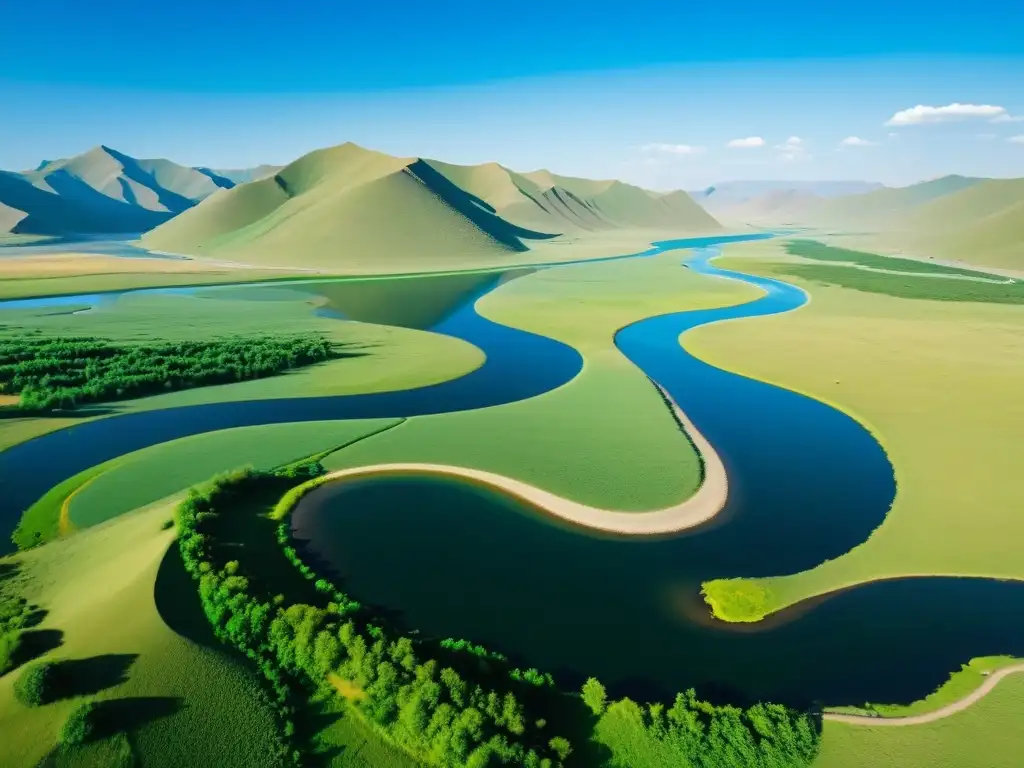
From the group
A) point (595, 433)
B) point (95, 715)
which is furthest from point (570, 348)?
point (95, 715)

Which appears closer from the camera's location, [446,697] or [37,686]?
[37,686]

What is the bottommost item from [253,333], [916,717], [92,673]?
[916,717]

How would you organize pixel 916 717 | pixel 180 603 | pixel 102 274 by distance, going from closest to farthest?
pixel 916 717 → pixel 180 603 → pixel 102 274

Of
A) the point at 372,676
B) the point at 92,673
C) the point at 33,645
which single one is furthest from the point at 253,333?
the point at 372,676

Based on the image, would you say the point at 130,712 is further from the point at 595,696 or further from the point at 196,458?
the point at 196,458

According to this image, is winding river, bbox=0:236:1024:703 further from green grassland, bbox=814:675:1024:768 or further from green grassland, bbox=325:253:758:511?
green grassland, bbox=325:253:758:511

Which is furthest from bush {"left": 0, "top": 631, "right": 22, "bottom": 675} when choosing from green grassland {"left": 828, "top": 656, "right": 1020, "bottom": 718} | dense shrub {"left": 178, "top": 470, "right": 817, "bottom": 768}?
green grassland {"left": 828, "top": 656, "right": 1020, "bottom": 718}

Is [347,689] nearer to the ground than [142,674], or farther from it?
nearer to the ground
